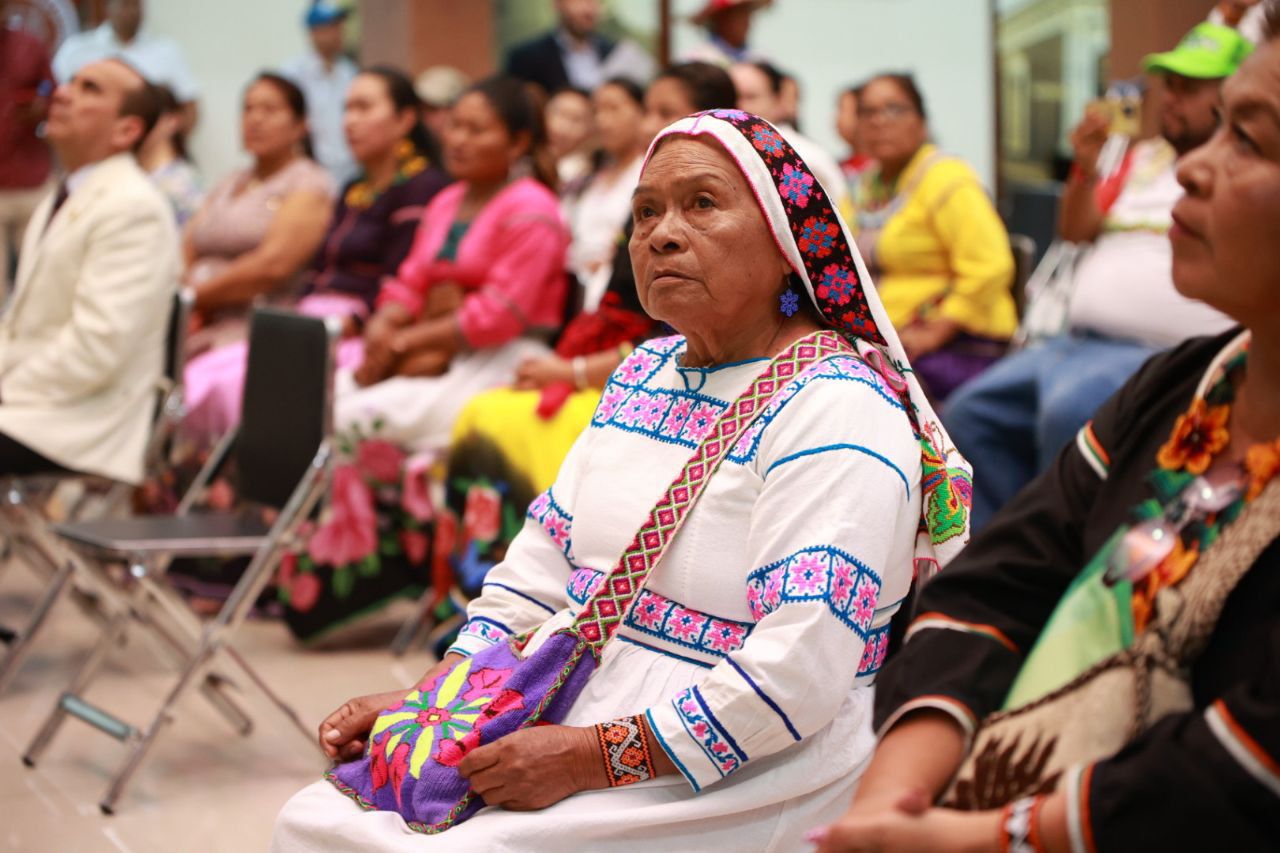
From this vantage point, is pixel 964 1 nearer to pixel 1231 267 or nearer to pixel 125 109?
pixel 125 109

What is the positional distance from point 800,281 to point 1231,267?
82cm

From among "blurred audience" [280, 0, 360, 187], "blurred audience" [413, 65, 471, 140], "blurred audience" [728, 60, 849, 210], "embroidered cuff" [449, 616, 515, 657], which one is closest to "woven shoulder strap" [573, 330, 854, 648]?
"embroidered cuff" [449, 616, 515, 657]

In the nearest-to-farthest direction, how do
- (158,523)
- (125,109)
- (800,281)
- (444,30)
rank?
1. (800,281)
2. (158,523)
3. (125,109)
4. (444,30)

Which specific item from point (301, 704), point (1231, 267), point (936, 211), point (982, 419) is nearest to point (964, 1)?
point (936, 211)

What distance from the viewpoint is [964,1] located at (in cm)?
734

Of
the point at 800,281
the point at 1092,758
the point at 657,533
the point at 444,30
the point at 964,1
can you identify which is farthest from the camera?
the point at 444,30

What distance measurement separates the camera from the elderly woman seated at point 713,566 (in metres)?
1.85

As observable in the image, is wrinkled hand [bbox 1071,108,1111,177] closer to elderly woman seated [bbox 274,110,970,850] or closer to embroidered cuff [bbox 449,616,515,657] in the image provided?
elderly woman seated [bbox 274,110,970,850]

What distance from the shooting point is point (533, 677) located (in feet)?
6.48

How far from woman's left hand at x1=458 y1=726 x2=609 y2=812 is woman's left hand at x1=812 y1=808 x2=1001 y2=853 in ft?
1.88

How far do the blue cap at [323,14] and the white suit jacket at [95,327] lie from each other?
4744 mm

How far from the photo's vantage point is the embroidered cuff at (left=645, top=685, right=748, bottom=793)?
184 centimetres

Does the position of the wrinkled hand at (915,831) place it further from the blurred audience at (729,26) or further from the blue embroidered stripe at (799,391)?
the blurred audience at (729,26)

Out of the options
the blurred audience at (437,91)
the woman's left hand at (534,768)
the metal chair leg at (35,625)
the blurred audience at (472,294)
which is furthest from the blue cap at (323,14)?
the woman's left hand at (534,768)
